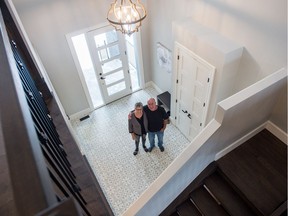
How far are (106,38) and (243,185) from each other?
386 cm

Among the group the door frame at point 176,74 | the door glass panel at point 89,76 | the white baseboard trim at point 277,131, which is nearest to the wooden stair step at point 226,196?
the white baseboard trim at point 277,131

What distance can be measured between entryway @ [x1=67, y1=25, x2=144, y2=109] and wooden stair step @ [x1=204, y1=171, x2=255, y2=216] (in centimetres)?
346

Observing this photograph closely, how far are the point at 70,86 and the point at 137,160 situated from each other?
2111 mm

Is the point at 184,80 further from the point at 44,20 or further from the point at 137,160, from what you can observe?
the point at 44,20

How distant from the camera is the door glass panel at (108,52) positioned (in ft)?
16.6

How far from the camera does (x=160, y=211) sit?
8.87ft

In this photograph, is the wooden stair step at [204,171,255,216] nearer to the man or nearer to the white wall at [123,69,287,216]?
the white wall at [123,69,287,216]

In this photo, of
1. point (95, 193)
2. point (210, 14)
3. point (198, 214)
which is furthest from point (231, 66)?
point (95, 193)

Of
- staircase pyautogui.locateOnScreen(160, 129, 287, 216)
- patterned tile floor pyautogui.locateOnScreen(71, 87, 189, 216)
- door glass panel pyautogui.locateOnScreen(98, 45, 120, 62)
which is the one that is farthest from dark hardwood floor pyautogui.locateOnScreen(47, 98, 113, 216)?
door glass panel pyautogui.locateOnScreen(98, 45, 120, 62)

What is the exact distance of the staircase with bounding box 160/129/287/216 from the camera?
2.35 meters

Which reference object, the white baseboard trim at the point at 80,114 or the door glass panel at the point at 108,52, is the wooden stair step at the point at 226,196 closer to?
the door glass panel at the point at 108,52

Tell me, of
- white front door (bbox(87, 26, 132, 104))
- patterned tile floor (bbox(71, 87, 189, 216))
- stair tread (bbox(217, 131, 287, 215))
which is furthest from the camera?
white front door (bbox(87, 26, 132, 104))

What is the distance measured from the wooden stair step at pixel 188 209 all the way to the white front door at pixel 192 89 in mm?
1602

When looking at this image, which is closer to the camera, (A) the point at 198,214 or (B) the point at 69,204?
(B) the point at 69,204
